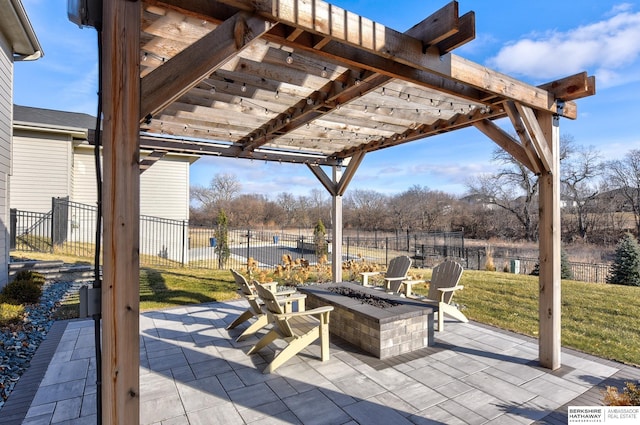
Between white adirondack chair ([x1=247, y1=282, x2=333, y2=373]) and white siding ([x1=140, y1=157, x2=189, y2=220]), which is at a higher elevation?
white siding ([x1=140, y1=157, x2=189, y2=220])

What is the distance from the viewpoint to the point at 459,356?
3.72m

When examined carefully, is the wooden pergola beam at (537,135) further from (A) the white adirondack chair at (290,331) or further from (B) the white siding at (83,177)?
(B) the white siding at (83,177)

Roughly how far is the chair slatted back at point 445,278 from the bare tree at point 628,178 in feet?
77.1

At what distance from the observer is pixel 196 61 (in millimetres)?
1743

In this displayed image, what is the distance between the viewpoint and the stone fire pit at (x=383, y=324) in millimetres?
3682

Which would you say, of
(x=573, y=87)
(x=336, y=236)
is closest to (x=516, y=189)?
(x=336, y=236)

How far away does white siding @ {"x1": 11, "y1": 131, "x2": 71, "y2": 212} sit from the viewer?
35.0 ft

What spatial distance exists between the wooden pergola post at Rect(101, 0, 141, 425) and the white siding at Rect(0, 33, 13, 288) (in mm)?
6722

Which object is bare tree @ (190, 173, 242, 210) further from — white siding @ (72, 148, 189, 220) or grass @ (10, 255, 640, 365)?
grass @ (10, 255, 640, 365)

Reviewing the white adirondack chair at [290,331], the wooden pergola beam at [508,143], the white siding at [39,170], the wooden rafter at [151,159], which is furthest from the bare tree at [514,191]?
the white siding at [39,170]

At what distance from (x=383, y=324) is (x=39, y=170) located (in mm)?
12571

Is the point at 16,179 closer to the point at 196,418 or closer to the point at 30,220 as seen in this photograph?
the point at 30,220

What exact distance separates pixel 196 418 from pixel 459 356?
9.11 ft

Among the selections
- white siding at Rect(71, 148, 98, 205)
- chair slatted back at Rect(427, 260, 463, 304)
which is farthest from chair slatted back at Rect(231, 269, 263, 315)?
white siding at Rect(71, 148, 98, 205)
